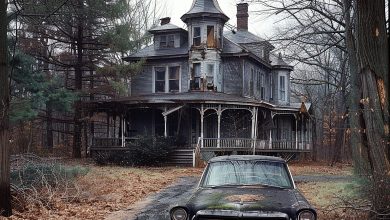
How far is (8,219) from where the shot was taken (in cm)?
923

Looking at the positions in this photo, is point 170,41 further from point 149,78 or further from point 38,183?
point 38,183

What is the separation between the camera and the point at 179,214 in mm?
6387

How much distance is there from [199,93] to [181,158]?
5004mm

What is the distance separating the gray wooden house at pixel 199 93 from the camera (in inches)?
1106

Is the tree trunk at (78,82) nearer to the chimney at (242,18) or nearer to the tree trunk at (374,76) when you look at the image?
the chimney at (242,18)

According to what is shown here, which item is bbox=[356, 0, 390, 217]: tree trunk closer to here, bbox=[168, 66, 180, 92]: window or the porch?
the porch

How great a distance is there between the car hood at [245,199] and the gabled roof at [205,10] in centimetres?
2429

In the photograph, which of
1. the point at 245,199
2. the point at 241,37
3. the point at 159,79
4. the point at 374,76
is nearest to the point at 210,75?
the point at 159,79

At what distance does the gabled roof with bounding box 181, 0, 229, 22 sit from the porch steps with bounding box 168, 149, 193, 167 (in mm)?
9455

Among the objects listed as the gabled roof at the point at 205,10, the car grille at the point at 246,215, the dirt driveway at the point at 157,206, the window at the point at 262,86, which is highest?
the gabled roof at the point at 205,10

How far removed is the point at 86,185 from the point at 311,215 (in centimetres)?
1066

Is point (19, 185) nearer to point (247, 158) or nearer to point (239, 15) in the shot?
point (247, 158)

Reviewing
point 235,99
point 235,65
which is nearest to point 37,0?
point 235,99

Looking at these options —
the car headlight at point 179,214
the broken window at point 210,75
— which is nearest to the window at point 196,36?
the broken window at point 210,75
